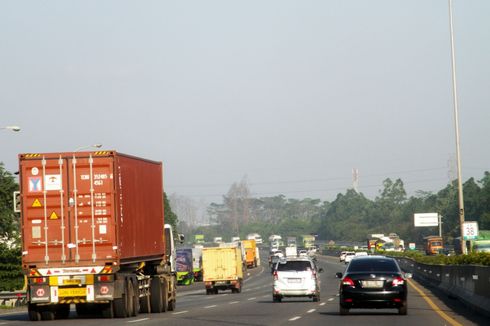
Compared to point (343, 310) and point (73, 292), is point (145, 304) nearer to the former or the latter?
point (73, 292)

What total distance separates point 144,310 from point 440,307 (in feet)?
30.2

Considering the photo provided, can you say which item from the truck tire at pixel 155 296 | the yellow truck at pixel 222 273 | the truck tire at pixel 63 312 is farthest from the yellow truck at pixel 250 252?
the truck tire at pixel 63 312

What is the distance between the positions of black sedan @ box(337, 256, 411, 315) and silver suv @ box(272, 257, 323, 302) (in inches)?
485

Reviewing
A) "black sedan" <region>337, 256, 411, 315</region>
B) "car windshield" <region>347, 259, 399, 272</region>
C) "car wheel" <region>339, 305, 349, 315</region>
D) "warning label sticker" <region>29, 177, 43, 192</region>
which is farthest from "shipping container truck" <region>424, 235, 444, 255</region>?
"warning label sticker" <region>29, 177, 43, 192</region>

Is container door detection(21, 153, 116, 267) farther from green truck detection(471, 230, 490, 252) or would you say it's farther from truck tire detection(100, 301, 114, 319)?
green truck detection(471, 230, 490, 252)

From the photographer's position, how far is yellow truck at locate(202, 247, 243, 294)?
66.1 metres

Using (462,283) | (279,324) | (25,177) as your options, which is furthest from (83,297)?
(462,283)

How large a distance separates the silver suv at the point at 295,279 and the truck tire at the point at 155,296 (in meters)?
8.59

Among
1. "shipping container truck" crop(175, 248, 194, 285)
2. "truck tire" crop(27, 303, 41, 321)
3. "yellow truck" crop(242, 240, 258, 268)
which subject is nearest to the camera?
"truck tire" crop(27, 303, 41, 321)

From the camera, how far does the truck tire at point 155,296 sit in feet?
113

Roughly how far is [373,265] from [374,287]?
82 cm

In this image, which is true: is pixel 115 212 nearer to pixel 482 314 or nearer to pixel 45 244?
pixel 45 244

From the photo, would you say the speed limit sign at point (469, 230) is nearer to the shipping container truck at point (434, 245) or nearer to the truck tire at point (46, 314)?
the truck tire at point (46, 314)

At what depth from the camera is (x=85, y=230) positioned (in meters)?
29.3
